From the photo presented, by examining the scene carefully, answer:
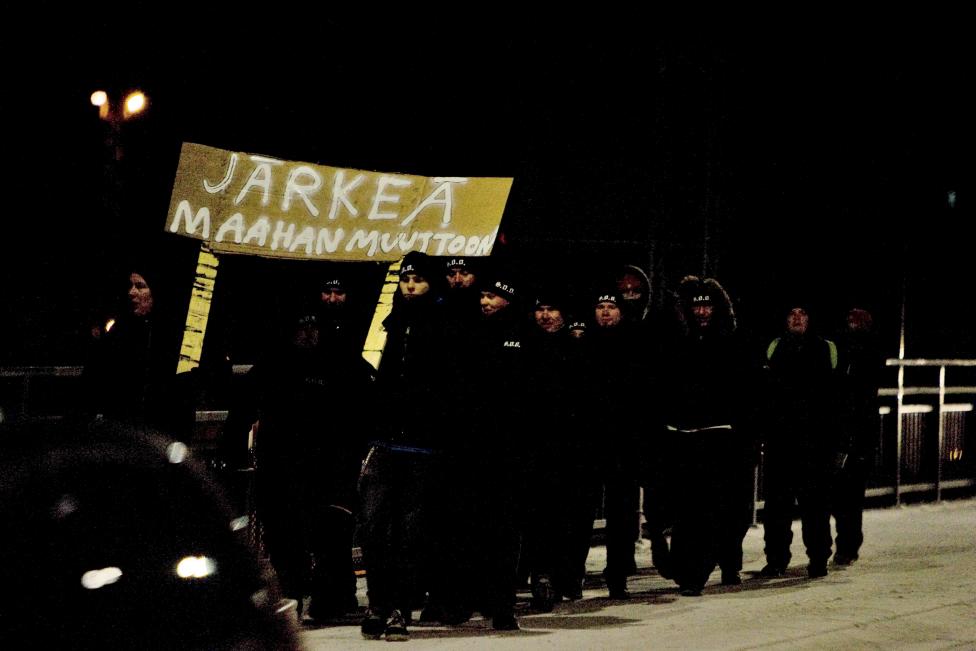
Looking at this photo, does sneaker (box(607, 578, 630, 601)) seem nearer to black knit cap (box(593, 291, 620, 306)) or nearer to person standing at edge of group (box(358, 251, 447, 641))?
black knit cap (box(593, 291, 620, 306))

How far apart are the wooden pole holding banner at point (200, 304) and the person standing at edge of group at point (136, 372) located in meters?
3.12

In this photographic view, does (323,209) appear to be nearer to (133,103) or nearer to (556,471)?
(133,103)

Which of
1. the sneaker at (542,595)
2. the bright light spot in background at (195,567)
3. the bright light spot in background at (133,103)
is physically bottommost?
the sneaker at (542,595)

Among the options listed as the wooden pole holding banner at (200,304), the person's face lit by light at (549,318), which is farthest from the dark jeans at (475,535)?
the wooden pole holding banner at (200,304)

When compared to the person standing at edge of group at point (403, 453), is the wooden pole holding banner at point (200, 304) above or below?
above

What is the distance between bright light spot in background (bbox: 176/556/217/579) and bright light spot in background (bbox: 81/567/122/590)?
0.16 metres

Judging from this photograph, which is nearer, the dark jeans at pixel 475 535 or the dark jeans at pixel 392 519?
the dark jeans at pixel 392 519

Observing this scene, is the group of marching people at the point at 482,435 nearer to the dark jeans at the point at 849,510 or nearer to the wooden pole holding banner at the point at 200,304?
the dark jeans at the point at 849,510

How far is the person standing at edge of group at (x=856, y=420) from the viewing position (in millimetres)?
11078

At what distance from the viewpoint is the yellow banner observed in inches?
428

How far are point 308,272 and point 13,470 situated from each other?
8.75 metres

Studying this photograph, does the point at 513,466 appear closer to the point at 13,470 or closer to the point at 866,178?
the point at 13,470

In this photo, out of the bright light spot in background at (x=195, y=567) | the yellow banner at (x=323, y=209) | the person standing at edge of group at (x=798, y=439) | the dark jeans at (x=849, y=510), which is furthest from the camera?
the dark jeans at (x=849, y=510)

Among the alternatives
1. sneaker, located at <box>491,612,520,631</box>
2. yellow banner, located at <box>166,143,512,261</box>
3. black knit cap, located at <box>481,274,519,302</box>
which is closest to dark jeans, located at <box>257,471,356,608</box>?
sneaker, located at <box>491,612,520,631</box>
